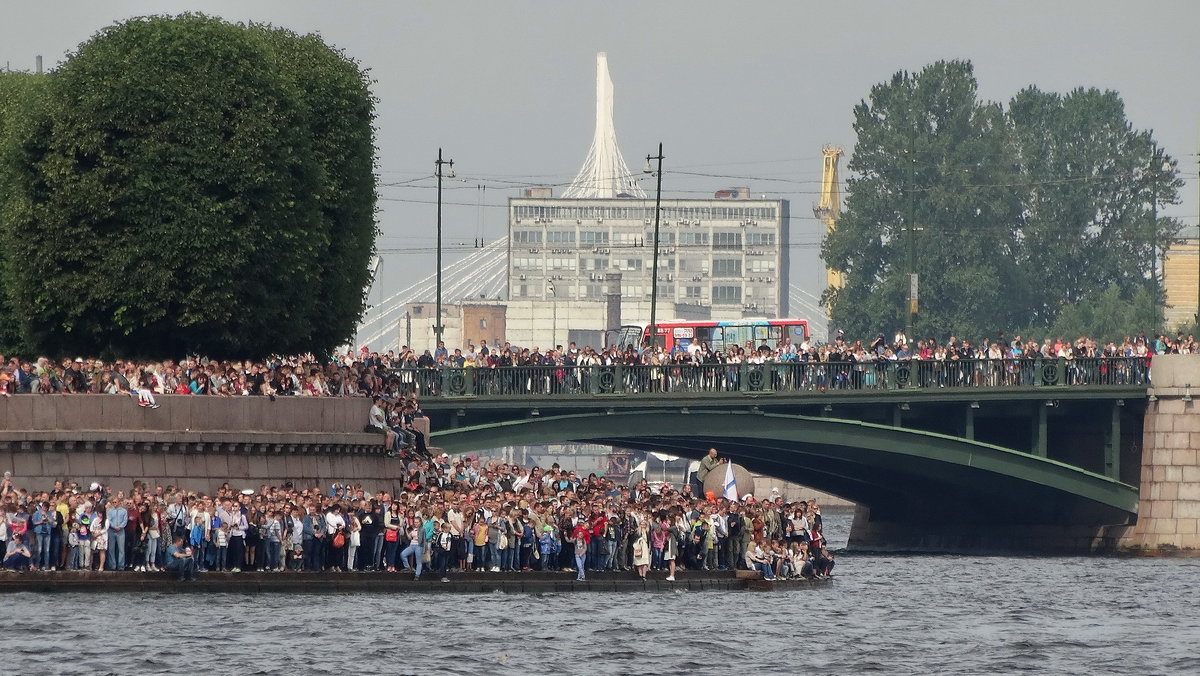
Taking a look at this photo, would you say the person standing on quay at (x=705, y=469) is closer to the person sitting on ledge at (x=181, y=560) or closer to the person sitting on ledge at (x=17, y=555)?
the person sitting on ledge at (x=181, y=560)

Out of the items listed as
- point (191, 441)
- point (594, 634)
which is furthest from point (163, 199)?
point (594, 634)

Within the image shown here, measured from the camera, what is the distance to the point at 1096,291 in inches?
5394

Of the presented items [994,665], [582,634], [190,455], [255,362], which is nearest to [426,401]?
[255,362]

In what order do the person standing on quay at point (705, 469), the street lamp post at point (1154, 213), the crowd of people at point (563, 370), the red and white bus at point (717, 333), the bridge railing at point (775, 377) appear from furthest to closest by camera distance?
the street lamp post at point (1154, 213), the red and white bus at point (717, 333), the bridge railing at point (775, 377), the person standing on quay at point (705, 469), the crowd of people at point (563, 370)

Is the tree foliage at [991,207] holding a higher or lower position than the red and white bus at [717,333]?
higher

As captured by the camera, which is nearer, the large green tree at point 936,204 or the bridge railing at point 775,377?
the bridge railing at point 775,377

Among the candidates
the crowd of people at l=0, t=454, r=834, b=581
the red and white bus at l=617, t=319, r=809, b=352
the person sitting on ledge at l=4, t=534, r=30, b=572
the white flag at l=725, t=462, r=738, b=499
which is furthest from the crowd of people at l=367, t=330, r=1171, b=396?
the person sitting on ledge at l=4, t=534, r=30, b=572

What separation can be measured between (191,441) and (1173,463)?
35.0 meters

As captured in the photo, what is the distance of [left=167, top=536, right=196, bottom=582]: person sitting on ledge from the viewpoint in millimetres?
45750

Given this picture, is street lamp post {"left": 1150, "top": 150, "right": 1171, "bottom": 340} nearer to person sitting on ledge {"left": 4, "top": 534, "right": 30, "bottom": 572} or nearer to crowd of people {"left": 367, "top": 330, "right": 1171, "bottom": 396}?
crowd of people {"left": 367, "top": 330, "right": 1171, "bottom": 396}

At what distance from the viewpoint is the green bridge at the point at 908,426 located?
216 feet

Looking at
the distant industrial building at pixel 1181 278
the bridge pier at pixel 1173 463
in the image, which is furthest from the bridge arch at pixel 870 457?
the distant industrial building at pixel 1181 278

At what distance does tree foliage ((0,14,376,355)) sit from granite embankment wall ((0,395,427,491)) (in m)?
3.31

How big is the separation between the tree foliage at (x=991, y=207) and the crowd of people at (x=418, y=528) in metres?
75.1
